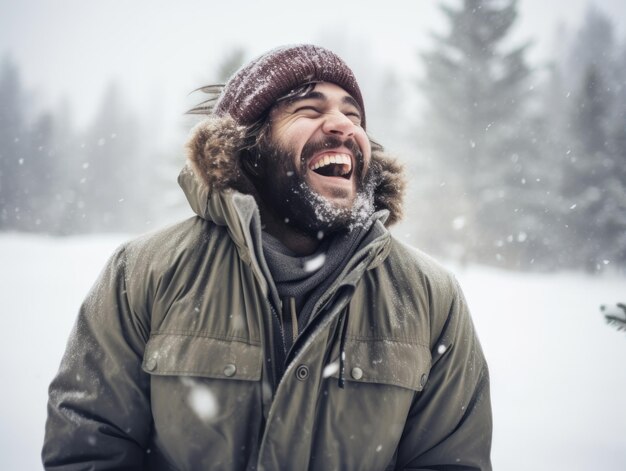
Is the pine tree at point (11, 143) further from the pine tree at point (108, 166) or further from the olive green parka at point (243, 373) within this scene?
the olive green parka at point (243, 373)

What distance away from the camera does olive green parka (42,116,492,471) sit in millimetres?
1766

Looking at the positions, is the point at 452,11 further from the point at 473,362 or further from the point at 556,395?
the point at 473,362

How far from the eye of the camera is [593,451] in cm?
393

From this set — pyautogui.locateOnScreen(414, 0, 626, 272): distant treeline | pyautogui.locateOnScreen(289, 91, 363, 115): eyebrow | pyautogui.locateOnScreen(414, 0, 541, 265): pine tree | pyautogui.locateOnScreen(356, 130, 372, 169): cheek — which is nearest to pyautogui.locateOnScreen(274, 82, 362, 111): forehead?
pyautogui.locateOnScreen(289, 91, 363, 115): eyebrow

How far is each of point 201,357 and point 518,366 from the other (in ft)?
19.4

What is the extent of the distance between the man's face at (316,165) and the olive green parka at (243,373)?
28 cm

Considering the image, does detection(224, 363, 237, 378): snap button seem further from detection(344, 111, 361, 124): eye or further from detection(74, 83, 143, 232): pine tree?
detection(74, 83, 143, 232): pine tree

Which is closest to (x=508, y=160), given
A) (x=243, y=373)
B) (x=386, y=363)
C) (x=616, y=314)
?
(x=616, y=314)

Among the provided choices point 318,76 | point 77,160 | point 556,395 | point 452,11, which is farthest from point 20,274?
point 77,160

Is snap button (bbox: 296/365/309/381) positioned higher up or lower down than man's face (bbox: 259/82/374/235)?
lower down

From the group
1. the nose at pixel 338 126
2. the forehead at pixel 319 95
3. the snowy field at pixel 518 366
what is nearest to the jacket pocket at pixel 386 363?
the nose at pixel 338 126

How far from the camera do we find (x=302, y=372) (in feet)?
5.81

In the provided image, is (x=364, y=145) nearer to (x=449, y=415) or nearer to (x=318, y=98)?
(x=318, y=98)

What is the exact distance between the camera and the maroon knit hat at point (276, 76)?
7.84 feet
